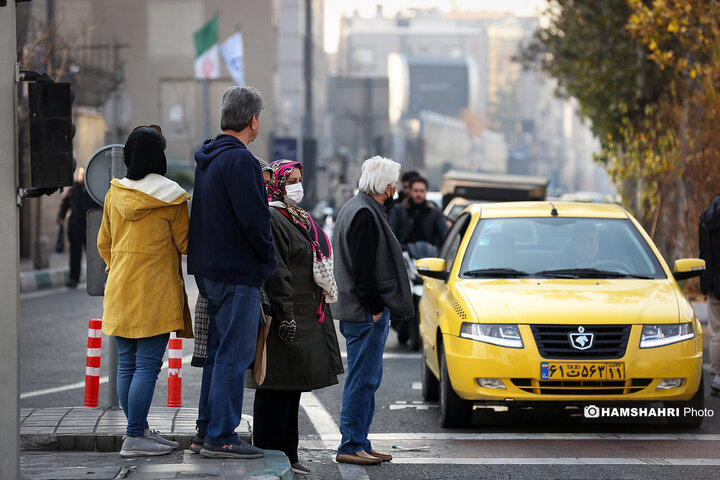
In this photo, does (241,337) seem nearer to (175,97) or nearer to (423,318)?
(423,318)

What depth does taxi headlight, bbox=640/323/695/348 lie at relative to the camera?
8.33 m

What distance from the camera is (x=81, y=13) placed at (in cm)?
5603

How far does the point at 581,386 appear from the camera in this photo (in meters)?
8.22

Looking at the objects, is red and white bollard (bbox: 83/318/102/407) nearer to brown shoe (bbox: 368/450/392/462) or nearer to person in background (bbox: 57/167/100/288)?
brown shoe (bbox: 368/450/392/462)

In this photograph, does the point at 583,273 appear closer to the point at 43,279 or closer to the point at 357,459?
the point at 357,459

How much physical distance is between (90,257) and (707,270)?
4941 mm

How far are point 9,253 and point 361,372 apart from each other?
2488 mm

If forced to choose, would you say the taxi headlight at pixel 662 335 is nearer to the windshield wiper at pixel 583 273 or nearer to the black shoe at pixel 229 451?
the windshield wiper at pixel 583 273

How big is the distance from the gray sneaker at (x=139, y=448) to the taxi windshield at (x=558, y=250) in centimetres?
333

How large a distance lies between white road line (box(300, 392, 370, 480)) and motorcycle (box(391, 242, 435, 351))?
3.13 m

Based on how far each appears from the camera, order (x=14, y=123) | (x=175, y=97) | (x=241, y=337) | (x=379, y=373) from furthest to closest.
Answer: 1. (x=175, y=97)
2. (x=379, y=373)
3. (x=241, y=337)
4. (x=14, y=123)

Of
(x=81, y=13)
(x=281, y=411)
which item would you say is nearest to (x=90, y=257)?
(x=281, y=411)

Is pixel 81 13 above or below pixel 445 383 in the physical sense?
above

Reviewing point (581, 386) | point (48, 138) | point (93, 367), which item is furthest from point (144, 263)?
point (581, 386)
